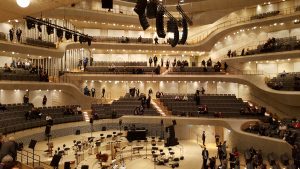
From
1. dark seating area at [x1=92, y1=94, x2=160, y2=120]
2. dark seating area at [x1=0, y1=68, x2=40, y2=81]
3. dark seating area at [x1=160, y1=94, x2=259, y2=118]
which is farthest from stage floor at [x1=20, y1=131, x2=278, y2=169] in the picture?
dark seating area at [x1=0, y1=68, x2=40, y2=81]

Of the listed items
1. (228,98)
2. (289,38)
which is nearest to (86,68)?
A: (228,98)

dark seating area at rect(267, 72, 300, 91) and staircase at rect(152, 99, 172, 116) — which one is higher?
dark seating area at rect(267, 72, 300, 91)

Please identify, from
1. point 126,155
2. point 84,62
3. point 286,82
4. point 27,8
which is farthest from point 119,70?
point 27,8

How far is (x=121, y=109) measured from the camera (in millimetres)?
21094

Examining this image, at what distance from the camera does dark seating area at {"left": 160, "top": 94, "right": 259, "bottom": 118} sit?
1922cm

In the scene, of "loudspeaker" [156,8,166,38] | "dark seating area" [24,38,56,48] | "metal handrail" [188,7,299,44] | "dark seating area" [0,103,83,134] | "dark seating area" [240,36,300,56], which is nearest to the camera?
"loudspeaker" [156,8,166,38]

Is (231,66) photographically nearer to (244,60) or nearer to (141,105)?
(244,60)

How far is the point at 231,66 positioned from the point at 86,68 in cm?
1190

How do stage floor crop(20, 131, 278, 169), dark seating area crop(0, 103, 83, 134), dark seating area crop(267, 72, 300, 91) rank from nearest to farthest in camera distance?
stage floor crop(20, 131, 278, 169) → dark seating area crop(0, 103, 83, 134) → dark seating area crop(267, 72, 300, 91)

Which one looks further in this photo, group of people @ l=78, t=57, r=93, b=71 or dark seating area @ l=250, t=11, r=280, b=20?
group of people @ l=78, t=57, r=93, b=71

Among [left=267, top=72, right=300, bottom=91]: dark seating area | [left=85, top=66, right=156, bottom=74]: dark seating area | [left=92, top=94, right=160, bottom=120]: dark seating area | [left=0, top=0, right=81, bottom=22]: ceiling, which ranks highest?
[left=0, top=0, right=81, bottom=22]: ceiling

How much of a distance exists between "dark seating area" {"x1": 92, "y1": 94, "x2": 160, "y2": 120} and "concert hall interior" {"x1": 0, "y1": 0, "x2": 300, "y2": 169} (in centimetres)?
7

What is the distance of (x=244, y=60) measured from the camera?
77.8 ft

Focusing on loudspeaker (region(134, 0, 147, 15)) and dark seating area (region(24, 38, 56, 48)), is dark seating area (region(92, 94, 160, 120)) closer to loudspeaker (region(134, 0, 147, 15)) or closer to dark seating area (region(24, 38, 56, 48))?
dark seating area (region(24, 38, 56, 48))
